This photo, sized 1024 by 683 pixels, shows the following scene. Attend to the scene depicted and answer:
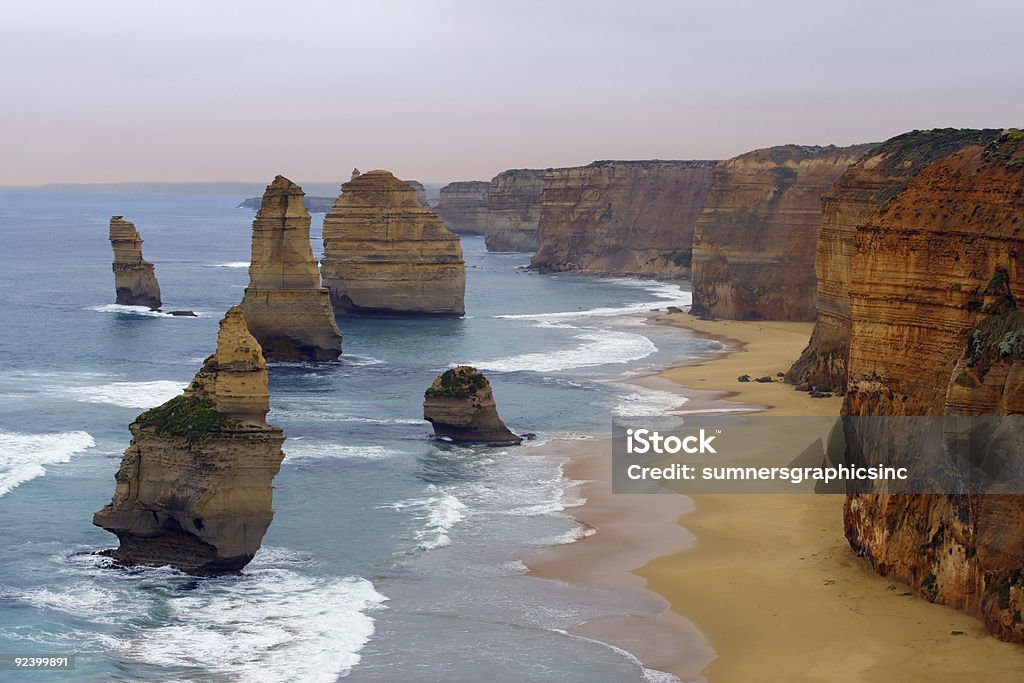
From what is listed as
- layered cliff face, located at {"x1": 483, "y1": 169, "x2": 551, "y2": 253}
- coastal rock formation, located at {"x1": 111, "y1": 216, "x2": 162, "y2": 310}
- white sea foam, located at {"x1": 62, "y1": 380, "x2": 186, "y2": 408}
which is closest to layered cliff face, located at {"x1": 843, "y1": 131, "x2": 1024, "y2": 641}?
white sea foam, located at {"x1": 62, "y1": 380, "x2": 186, "y2": 408}

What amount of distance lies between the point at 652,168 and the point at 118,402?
88.9 metres

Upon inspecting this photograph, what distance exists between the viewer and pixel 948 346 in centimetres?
2373

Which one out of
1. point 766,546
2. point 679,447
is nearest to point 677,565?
point 766,546

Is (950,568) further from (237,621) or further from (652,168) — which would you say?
(652,168)

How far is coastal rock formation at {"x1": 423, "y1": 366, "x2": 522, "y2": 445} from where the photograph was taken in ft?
134

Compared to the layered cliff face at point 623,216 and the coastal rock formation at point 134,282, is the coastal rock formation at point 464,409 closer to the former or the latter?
the coastal rock formation at point 134,282

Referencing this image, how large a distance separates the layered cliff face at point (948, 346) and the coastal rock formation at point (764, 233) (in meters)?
53.0

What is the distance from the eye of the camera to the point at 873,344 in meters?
25.5

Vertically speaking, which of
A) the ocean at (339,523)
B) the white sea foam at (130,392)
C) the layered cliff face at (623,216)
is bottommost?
→ the ocean at (339,523)

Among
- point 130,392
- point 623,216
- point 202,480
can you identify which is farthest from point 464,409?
point 623,216

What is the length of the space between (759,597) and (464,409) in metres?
17.0

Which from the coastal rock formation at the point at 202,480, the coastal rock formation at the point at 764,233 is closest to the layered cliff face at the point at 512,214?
the coastal rock formation at the point at 764,233

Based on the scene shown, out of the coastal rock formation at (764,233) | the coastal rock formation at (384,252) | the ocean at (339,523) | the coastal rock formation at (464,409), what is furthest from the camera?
the coastal rock formation at (384,252)

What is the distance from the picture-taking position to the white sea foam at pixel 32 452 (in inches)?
1380
